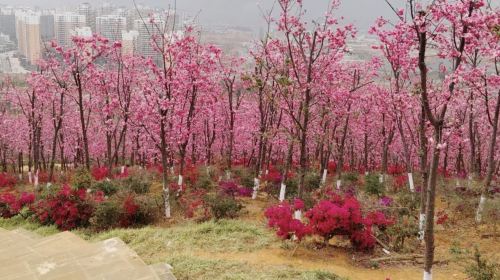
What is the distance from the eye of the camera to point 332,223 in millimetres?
10164

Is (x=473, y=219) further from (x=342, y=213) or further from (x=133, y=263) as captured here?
(x=133, y=263)

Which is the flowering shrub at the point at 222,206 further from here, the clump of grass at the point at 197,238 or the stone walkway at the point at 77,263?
the stone walkway at the point at 77,263

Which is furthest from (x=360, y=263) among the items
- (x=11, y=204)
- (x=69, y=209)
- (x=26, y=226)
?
(x=11, y=204)

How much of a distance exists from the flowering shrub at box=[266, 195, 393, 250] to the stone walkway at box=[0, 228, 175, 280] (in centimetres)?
294

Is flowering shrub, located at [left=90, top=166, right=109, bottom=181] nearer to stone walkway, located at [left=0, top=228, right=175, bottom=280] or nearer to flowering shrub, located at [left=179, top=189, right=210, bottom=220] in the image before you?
flowering shrub, located at [left=179, top=189, right=210, bottom=220]

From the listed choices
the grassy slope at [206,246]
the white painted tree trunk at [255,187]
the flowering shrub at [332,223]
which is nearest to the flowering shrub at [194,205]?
the grassy slope at [206,246]

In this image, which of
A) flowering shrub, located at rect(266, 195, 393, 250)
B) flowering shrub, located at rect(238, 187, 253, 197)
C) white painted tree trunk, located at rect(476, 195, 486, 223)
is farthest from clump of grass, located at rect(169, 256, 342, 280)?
flowering shrub, located at rect(238, 187, 253, 197)

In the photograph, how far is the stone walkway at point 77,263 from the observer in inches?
324

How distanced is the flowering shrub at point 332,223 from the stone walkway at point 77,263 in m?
2.94

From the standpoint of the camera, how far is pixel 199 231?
12.2 m

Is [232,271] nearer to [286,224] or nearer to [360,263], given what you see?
[286,224]

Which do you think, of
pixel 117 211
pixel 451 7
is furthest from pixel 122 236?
pixel 451 7

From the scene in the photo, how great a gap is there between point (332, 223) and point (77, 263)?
536cm

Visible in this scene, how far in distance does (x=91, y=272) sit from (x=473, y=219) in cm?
1108
